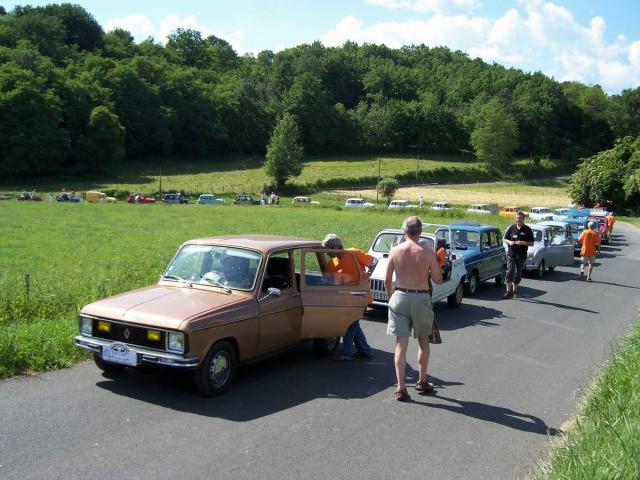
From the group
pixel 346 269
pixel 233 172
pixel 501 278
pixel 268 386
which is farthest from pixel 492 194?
pixel 268 386

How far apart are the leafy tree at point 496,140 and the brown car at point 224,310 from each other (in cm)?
11068

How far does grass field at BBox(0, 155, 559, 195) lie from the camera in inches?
3078

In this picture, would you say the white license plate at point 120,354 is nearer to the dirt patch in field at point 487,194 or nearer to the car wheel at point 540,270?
the car wheel at point 540,270

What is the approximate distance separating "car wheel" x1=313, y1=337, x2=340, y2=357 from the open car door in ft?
1.65

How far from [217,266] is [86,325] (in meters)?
1.69

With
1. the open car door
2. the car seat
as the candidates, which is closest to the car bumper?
the car seat

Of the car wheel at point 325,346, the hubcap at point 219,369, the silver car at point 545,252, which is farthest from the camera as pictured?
the silver car at point 545,252

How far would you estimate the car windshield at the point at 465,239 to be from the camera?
16297 millimetres

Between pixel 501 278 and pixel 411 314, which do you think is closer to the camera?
pixel 411 314

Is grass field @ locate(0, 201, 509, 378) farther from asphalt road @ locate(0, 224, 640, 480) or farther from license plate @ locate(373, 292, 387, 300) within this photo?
license plate @ locate(373, 292, 387, 300)

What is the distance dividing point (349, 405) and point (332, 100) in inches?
5633

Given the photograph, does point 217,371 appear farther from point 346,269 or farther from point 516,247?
point 516,247

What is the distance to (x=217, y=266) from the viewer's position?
7707mm

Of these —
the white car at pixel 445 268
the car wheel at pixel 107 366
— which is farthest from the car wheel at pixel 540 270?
the car wheel at pixel 107 366
